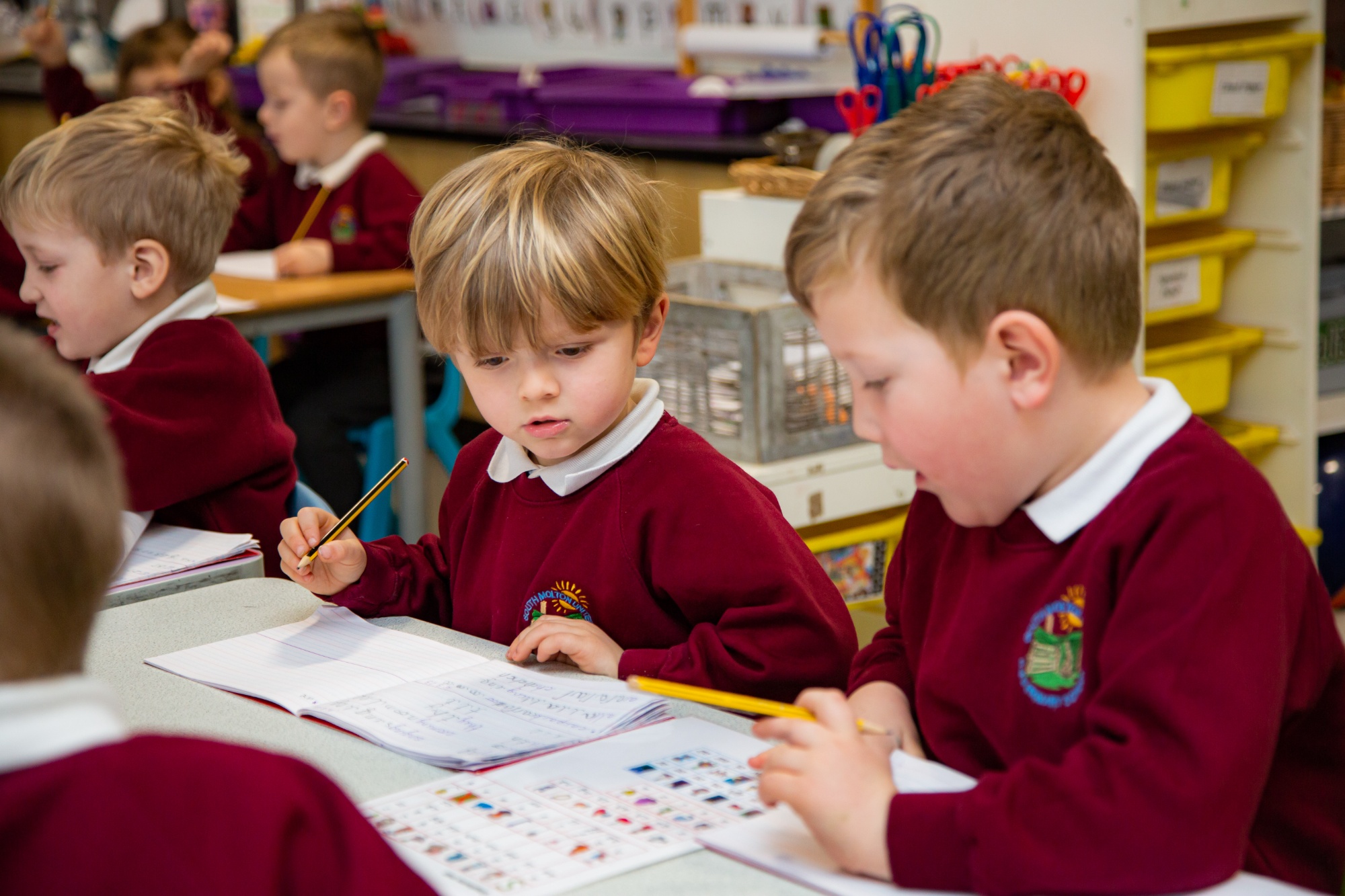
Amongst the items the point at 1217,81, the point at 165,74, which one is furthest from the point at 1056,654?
the point at 165,74

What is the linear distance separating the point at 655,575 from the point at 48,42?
140 inches

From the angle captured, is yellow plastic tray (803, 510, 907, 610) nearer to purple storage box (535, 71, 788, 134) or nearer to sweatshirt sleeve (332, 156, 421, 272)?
sweatshirt sleeve (332, 156, 421, 272)

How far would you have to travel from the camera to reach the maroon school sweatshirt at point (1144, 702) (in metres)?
0.70

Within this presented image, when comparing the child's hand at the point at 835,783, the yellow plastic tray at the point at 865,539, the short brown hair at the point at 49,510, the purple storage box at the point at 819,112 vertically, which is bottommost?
the yellow plastic tray at the point at 865,539

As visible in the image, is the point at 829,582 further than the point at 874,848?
Yes

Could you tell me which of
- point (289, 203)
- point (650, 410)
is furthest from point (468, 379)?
point (289, 203)

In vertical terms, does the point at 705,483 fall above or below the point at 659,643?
above

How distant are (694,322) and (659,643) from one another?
1.09 meters

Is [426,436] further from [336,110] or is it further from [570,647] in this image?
[570,647]

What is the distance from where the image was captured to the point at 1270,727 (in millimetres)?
726

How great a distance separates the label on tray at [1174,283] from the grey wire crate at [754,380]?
0.56 m

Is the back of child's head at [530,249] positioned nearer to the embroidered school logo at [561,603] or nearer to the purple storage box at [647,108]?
the embroidered school logo at [561,603]

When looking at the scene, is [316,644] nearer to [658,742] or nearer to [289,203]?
[658,742]

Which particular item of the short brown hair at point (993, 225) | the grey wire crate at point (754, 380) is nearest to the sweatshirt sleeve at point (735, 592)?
the short brown hair at point (993, 225)
